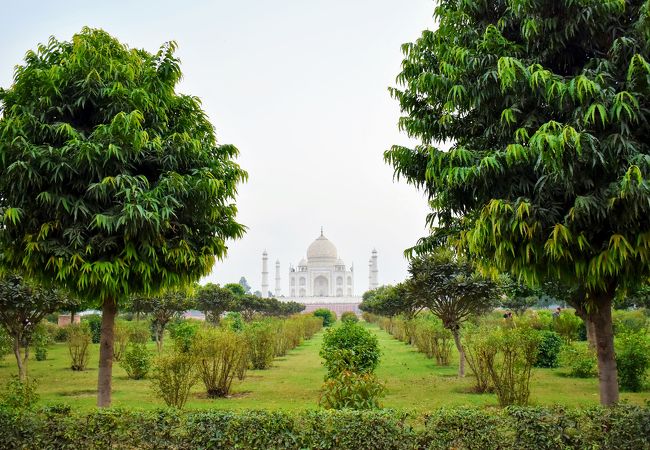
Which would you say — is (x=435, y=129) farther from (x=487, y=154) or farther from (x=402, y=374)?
(x=402, y=374)

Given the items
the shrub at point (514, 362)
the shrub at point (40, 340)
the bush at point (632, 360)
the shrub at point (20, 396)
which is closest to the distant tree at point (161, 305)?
the shrub at point (40, 340)

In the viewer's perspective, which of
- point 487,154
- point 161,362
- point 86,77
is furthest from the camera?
point 161,362

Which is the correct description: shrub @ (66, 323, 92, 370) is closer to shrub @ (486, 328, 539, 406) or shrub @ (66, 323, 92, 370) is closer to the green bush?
the green bush

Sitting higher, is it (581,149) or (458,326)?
(581,149)

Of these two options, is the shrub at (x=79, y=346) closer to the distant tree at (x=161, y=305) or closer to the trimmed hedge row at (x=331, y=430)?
the distant tree at (x=161, y=305)

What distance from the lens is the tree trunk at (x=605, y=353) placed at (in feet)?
21.0

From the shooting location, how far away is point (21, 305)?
12.3 metres

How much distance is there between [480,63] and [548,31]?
0.76 metres

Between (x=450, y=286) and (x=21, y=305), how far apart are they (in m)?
9.79

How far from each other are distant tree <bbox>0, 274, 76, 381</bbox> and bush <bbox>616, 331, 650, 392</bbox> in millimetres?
11843

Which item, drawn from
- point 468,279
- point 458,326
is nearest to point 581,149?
point 468,279

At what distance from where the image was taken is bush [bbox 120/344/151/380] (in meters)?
14.1

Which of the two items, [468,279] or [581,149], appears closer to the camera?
[581,149]

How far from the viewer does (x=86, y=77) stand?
6.48 metres
